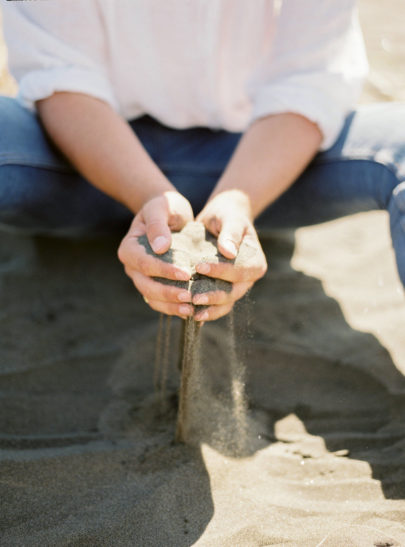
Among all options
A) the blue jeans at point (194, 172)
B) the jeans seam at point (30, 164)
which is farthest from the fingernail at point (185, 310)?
the jeans seam at point (30, 164)

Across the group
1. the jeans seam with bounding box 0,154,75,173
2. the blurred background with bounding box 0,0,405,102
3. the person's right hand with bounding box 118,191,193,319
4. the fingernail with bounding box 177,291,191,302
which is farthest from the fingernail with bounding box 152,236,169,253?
the blurred background with bounding box 0,0,405,102

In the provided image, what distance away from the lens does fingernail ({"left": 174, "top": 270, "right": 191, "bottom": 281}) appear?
3.72ft

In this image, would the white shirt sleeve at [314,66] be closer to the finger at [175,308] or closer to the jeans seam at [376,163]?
the jeans seam at [376,163]

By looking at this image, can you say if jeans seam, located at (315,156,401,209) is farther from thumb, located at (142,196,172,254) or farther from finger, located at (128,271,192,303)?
finger, located at (128,271,192,303)

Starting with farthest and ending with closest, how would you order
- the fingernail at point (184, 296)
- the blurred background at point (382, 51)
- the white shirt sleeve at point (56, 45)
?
the blurred background at point (382, 51)
the white shirt sleeve at point (56, 45)
the fingernail at point (184, 296)

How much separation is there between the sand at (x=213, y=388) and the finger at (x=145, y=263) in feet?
1.43

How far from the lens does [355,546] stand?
1134 mm

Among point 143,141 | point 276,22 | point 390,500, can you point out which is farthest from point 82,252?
point 390,500

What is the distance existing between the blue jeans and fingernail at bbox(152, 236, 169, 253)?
52 centimetres

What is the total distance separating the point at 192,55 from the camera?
1.58 metres

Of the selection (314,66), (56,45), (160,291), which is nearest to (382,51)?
(314,66)

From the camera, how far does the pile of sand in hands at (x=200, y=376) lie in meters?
1.17

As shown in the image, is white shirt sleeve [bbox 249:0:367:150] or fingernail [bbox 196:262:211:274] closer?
fingernail [bbox 196:262:211:274]

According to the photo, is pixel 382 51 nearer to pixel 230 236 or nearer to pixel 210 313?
pixel 230 236
